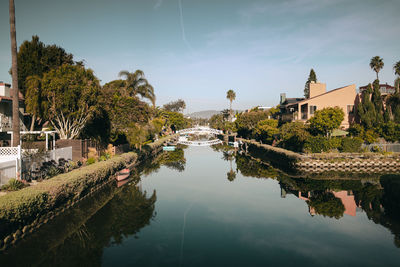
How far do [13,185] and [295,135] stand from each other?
115 feet

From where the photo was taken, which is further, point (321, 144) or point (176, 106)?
point (176, 106)

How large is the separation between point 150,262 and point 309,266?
679 centimetres

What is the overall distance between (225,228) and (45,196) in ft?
33.8

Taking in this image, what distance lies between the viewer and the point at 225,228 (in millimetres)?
16094

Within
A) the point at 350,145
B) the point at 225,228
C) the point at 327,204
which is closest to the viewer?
the point at 225,228

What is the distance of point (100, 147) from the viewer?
3419cm

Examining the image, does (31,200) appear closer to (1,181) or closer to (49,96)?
(1,181)

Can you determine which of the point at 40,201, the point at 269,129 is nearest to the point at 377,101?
the point at 269,129

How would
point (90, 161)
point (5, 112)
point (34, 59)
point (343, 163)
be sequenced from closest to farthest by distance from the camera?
1. point (90, 161)
2. point (5, 112)
3. point (34, 59)
4. point (343, 163)

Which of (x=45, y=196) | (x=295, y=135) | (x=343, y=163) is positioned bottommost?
(x=343, y=163)

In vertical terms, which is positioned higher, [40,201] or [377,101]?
[377,101]

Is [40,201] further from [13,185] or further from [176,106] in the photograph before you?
[176,106]

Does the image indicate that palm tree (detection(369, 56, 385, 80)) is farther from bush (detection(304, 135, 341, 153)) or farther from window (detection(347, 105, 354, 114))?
bush (detection(304, 135, 341, 153))

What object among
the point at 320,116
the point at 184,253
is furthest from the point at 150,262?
the point at 320,116
